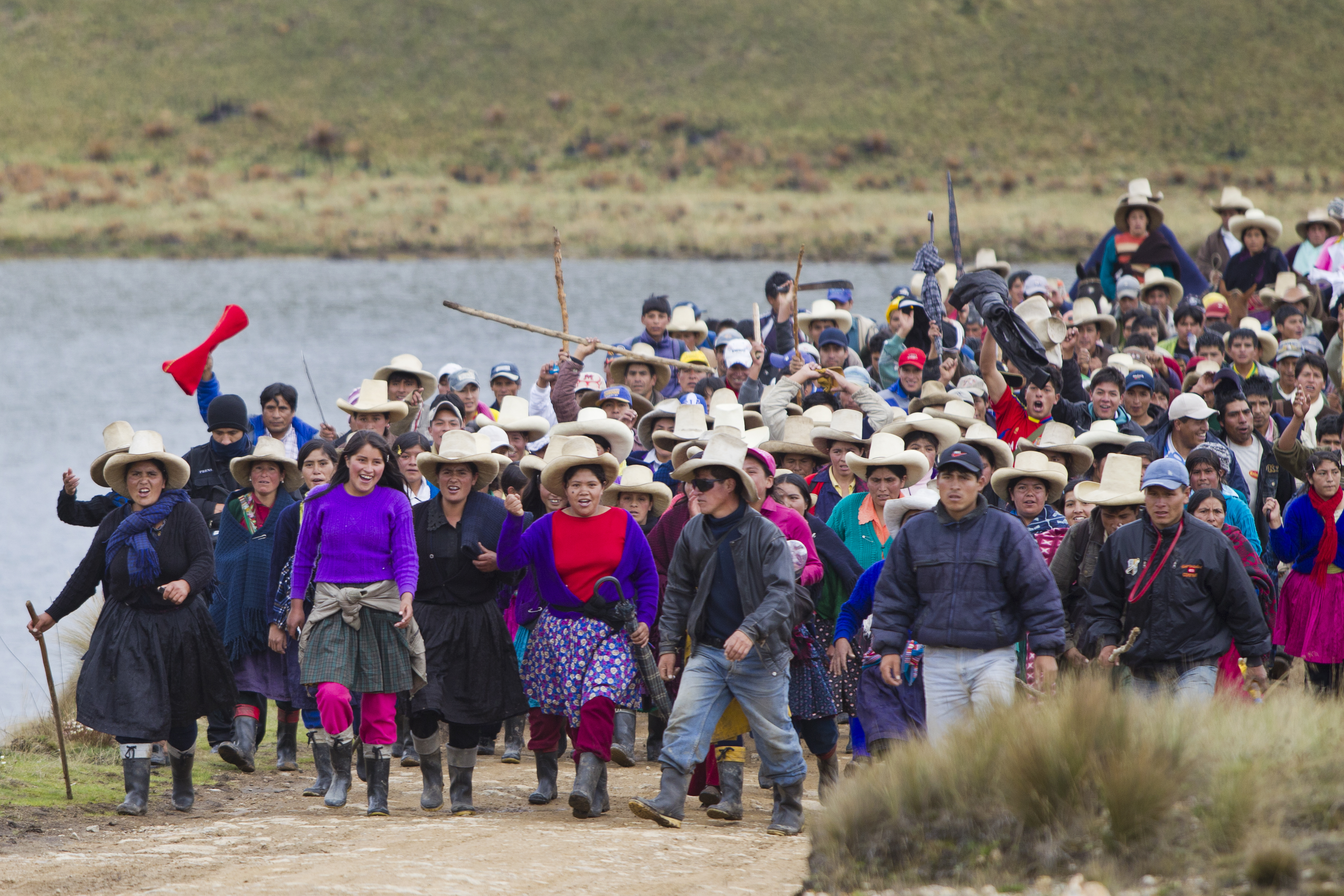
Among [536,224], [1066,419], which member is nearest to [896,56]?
[536,224]

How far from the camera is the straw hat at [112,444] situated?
9.04 m

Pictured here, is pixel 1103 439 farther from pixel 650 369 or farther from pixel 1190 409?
pixel 650 369

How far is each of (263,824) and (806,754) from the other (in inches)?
157

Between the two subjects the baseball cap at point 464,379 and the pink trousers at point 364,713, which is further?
the baseball cap at point 464,379

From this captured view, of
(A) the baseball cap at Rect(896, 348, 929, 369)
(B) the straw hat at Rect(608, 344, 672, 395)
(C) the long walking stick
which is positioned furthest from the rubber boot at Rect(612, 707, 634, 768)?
(A) the baseball cap at Rect(896, 348, 929, 369)

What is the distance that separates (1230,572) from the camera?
7.57 meters

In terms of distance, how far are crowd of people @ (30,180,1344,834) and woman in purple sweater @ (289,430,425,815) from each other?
0.02 metres

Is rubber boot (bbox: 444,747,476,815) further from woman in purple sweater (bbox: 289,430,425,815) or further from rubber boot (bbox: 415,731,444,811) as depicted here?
woman in purple sweater (bbox: 289,430,425,815)

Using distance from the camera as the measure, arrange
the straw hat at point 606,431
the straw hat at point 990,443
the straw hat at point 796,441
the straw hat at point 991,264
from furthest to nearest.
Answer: the straw hat at point 991,264 → the straw hat at point 796,441 → the straw hat at point 990,443 → the straw hat at point 606,431

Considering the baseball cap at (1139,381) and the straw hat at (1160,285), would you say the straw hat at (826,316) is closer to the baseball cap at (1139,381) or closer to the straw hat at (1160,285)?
the straw hat at (1160,285)

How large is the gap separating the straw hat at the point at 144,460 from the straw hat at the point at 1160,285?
10.7m

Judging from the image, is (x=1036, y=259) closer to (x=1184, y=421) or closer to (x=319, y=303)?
(x=319, y=303)

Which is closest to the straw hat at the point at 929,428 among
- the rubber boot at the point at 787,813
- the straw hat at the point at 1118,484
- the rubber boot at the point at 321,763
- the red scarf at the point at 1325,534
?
the straw hat at the point at 1118,484

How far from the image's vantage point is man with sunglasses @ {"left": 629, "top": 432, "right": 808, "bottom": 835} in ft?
25.3
